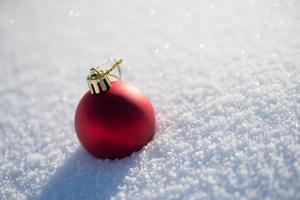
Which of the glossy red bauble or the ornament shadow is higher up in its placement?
the glossy red bauble

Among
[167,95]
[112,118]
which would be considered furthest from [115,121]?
[167,95]

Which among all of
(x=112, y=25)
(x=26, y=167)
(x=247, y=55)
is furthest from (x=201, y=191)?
(x=112, y=25)

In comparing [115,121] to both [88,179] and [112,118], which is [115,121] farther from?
[88,179]

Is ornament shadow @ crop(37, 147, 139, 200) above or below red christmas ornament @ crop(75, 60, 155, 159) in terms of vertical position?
below

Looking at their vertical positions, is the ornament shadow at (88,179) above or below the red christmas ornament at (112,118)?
below

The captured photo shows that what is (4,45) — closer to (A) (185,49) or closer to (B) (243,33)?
(A) (185,49)
